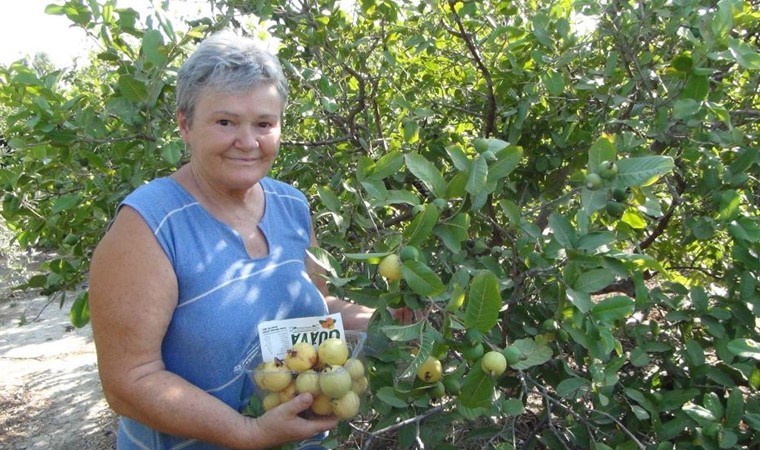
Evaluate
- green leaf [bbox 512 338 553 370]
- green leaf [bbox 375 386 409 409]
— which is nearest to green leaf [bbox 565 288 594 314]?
green leaf [bbox 512 338 553 370]

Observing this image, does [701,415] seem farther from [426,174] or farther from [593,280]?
[426,174]

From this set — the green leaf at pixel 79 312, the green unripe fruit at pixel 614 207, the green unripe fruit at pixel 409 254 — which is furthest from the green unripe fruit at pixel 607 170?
the green leaf at pixel 79 312

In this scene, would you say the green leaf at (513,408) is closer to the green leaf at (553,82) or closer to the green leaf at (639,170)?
the green leaf at (639,170)

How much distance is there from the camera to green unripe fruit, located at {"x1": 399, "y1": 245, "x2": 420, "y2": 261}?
4.50 feet

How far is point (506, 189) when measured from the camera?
8.68 feet

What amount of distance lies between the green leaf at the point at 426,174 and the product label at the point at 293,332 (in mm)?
417

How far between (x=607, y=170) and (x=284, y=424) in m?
0.86

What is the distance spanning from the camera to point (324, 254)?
1534 mm

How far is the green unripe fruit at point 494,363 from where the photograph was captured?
4.37ft

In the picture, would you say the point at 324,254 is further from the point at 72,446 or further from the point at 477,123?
the point at 72,446

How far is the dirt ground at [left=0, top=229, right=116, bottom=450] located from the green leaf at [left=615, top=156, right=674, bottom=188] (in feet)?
7.99

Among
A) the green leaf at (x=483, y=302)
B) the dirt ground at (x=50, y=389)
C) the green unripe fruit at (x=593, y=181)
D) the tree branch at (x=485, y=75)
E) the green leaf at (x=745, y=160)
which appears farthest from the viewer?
the dirt ground at (x=50, y=389)

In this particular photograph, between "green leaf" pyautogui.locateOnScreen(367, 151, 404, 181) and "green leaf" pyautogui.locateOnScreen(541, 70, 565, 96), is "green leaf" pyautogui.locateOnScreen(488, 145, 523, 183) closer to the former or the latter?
"green leaf" pyautogui.locateOnScreen(367, 151, 404, 181)

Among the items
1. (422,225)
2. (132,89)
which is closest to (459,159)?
(422,225)
